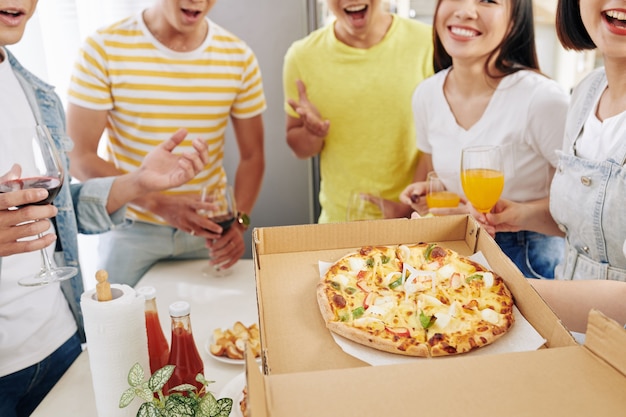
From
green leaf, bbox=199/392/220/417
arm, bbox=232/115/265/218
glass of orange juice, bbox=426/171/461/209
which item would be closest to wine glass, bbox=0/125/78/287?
green leaf, bbox=199/392/220/417

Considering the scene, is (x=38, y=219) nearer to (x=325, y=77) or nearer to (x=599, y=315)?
(x=599, y=315)

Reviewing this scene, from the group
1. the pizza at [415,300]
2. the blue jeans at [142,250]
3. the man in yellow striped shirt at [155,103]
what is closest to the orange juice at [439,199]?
the pizza at [415,300]

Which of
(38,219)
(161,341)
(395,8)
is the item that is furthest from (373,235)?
(395,8)

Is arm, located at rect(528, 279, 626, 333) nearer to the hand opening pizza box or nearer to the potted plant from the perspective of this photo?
the hand opening pizza box

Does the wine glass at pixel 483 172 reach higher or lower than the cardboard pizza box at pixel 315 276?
higher

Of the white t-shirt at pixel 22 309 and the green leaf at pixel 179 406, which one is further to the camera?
the white t-shirt at pixel 22 309

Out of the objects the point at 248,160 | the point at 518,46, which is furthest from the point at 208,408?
the point at 248,160

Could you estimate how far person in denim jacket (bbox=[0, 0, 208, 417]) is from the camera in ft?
3.93

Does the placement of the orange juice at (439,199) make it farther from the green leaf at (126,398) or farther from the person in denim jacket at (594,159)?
the green leaf at (126,398)

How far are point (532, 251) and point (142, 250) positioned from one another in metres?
1.38

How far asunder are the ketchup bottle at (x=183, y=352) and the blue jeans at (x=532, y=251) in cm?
113

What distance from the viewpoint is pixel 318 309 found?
925 millimetres

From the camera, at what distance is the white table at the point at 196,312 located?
122 centimetres

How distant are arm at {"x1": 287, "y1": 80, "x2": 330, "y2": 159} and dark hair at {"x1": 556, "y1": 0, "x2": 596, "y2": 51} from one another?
0.87m
